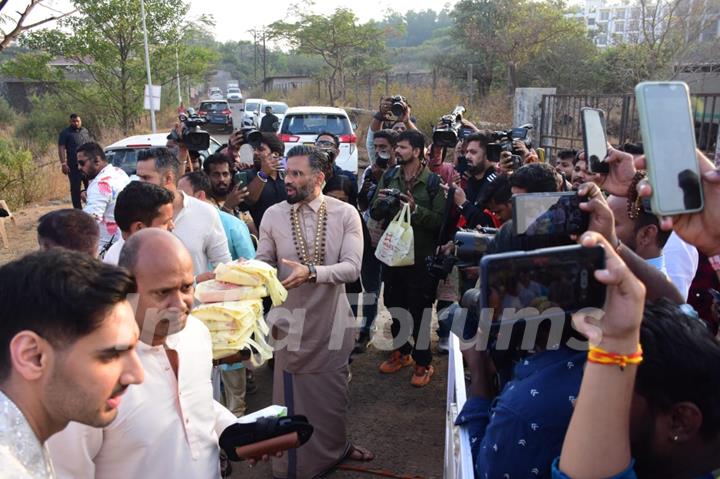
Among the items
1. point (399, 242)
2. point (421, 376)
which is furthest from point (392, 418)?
point (399, 242)

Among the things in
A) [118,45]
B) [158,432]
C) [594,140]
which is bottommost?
[158,432]

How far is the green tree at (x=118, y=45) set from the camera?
2003 centimetres

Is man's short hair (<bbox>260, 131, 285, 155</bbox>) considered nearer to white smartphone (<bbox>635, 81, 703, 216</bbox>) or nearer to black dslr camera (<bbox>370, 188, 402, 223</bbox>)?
black dslr camera (<bbox>370, 188, 402, 223</bbox>)

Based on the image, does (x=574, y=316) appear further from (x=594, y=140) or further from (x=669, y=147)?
(x=594, y=140)

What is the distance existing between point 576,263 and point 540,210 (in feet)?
1.75

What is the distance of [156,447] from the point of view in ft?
5.95

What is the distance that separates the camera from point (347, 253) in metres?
3.41

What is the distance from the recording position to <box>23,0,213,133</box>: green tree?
789 inches

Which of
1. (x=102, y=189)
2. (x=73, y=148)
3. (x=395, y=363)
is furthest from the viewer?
(x=73, y=148)

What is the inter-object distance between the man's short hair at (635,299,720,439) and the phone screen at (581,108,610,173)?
2.64 feet

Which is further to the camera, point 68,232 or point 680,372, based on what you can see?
point 68,232

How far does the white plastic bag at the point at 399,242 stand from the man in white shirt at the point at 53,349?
3.03 metres

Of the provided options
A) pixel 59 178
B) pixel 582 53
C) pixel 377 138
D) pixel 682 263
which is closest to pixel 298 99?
pixel 582 53

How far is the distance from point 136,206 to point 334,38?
89.3ft
